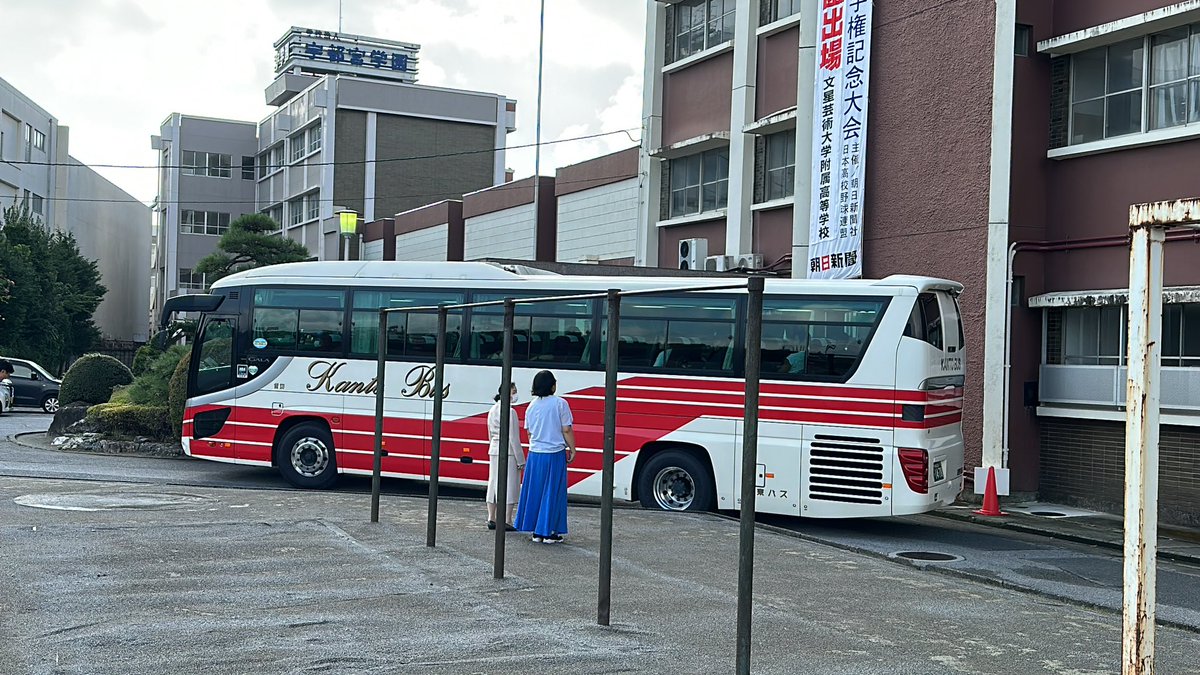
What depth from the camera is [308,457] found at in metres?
18.7

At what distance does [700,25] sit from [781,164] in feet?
15.7

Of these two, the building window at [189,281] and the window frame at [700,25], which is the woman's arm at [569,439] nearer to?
the window frame at [700,25]

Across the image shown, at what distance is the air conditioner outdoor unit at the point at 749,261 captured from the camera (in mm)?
24859

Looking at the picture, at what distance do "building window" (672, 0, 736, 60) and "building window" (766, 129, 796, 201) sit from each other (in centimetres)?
302

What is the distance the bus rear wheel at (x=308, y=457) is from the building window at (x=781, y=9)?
12.5 metres

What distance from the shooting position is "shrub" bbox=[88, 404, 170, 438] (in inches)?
954

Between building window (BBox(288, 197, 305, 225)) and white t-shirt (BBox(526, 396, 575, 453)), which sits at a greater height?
building window (BBox(288, 197, 305, 225))

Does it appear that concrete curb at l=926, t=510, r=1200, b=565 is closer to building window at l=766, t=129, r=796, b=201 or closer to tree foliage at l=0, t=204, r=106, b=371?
building window at l=766, t=129, r=796, b=201

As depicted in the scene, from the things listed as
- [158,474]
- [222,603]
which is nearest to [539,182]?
[158,474]

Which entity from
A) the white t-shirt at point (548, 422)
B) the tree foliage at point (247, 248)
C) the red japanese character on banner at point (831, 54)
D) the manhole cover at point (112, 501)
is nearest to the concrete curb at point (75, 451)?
the manhole cover at point (112, 501)

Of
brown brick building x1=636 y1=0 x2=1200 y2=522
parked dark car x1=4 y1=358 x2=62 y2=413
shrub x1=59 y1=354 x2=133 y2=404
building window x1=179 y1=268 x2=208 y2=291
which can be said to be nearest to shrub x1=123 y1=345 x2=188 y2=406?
shrub x1=59 y1=354 x2=133 y2=404

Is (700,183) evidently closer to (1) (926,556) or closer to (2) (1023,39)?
(2) (1023,39)

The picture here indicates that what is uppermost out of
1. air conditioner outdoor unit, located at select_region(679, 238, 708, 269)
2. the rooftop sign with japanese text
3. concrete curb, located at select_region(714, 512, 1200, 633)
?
the rooftop sign with japanese text

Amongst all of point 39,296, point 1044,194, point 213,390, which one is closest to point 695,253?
point 1044,194
